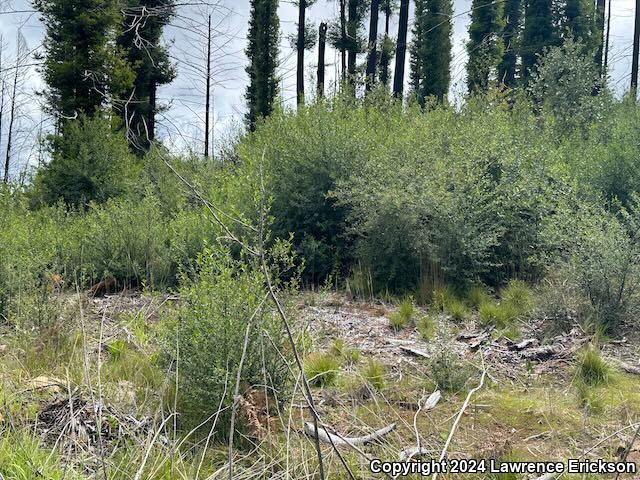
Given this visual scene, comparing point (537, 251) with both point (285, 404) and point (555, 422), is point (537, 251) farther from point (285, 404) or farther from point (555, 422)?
point (285, 404)

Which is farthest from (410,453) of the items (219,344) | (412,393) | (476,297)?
(476,297)

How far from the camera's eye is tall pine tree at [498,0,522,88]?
2647cm

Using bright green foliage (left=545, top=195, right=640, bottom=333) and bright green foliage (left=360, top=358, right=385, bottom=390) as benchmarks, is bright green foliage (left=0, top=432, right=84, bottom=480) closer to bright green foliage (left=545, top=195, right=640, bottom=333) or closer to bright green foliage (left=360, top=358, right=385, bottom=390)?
bright green foliage (left=360, top=358, right=385, bottom=390)

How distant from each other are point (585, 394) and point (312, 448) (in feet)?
6.62

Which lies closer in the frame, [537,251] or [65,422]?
[65,422]

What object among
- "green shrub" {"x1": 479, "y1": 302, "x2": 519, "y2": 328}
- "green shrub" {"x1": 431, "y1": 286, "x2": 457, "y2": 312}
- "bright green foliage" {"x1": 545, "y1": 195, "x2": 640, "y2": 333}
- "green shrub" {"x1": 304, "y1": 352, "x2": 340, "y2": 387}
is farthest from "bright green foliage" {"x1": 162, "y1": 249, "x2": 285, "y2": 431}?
"bright green foliage" {"x1": 545, "y1": 195, "x2": 640, "y2": 333}

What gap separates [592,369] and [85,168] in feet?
36.3

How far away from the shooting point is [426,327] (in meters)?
5.11

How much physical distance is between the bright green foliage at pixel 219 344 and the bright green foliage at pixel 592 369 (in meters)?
2.22

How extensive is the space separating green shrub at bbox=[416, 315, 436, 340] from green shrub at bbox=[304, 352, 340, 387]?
1.10m

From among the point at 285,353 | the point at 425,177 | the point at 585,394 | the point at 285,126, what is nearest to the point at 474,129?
the point at 425,177

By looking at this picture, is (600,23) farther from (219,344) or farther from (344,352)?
(219,344)

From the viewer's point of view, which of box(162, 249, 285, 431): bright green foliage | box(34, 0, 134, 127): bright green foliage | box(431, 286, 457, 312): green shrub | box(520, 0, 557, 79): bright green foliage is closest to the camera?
box(162, 249, 285, 431): bright green foliage

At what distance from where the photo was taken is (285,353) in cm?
328
